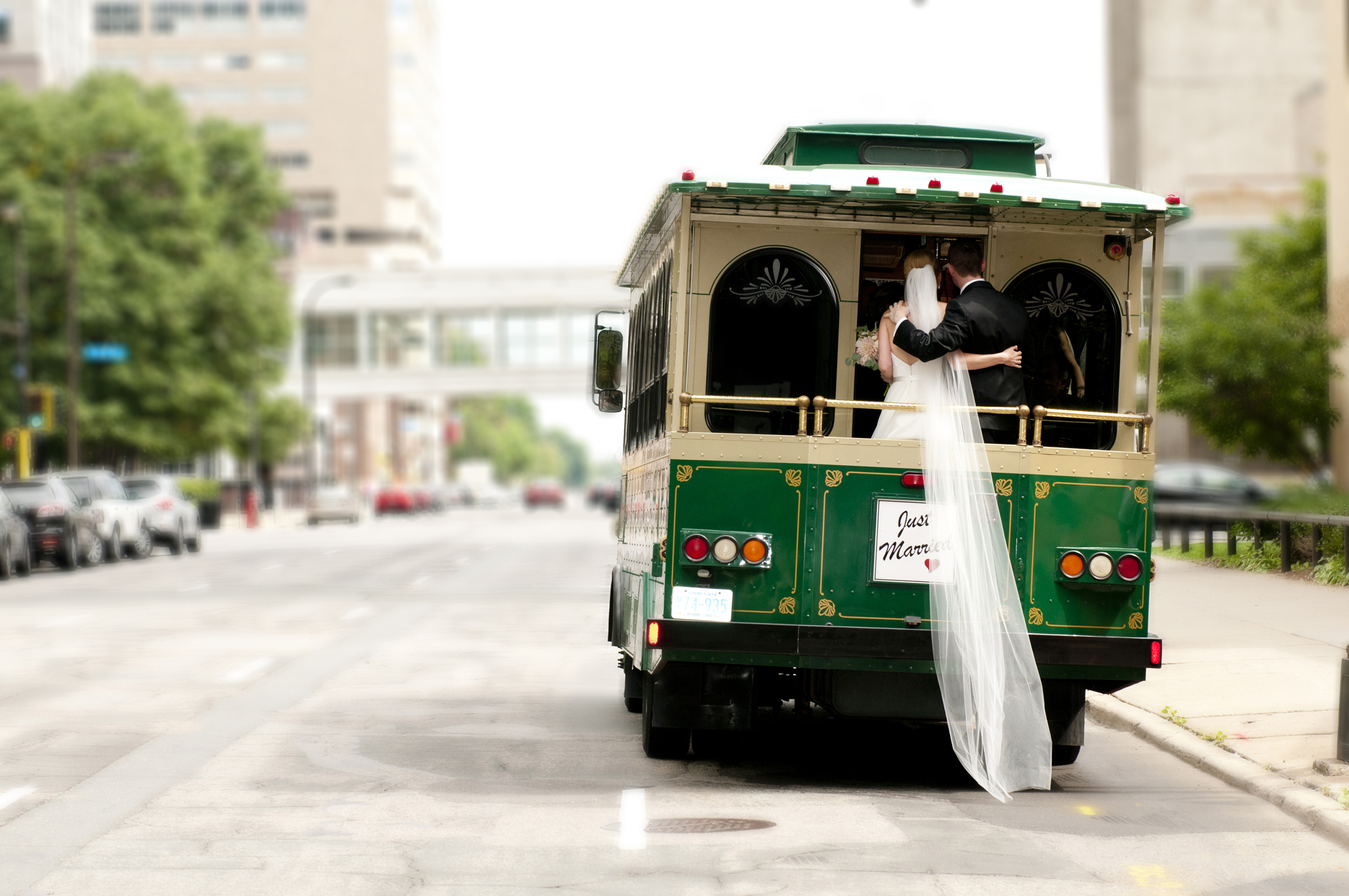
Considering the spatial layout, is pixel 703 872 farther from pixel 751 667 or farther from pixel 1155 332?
pixel 1155 332

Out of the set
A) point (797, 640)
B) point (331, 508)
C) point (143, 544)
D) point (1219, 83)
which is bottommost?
point (331, 508)

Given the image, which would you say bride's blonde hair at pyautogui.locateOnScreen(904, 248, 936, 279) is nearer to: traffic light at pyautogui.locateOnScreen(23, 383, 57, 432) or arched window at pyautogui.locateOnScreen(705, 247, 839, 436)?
arched window at pyautogui.locateOnScreen(705, 247, 839, 436)

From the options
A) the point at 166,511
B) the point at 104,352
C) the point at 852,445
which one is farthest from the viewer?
the point at 104,352

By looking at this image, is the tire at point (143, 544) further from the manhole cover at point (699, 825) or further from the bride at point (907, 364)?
the manhole cover at point (699, 825)

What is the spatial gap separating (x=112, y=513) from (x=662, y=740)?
28.0m

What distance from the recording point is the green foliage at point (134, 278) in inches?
2024

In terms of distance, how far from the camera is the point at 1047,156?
35.2 ft

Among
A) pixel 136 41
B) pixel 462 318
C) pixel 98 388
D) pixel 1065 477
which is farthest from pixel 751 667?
pixel 136 41

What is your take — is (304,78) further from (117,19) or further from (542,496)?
(542,496)

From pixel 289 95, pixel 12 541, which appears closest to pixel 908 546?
pixel 12 541

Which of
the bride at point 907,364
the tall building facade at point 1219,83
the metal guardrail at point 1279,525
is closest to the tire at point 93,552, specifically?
the metal guardrail at point 1279,525

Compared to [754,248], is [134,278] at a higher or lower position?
higher

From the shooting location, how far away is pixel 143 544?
3728 cm

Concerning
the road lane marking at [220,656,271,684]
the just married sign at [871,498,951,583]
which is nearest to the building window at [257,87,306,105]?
the road lane marking at [220,656,271,684]
